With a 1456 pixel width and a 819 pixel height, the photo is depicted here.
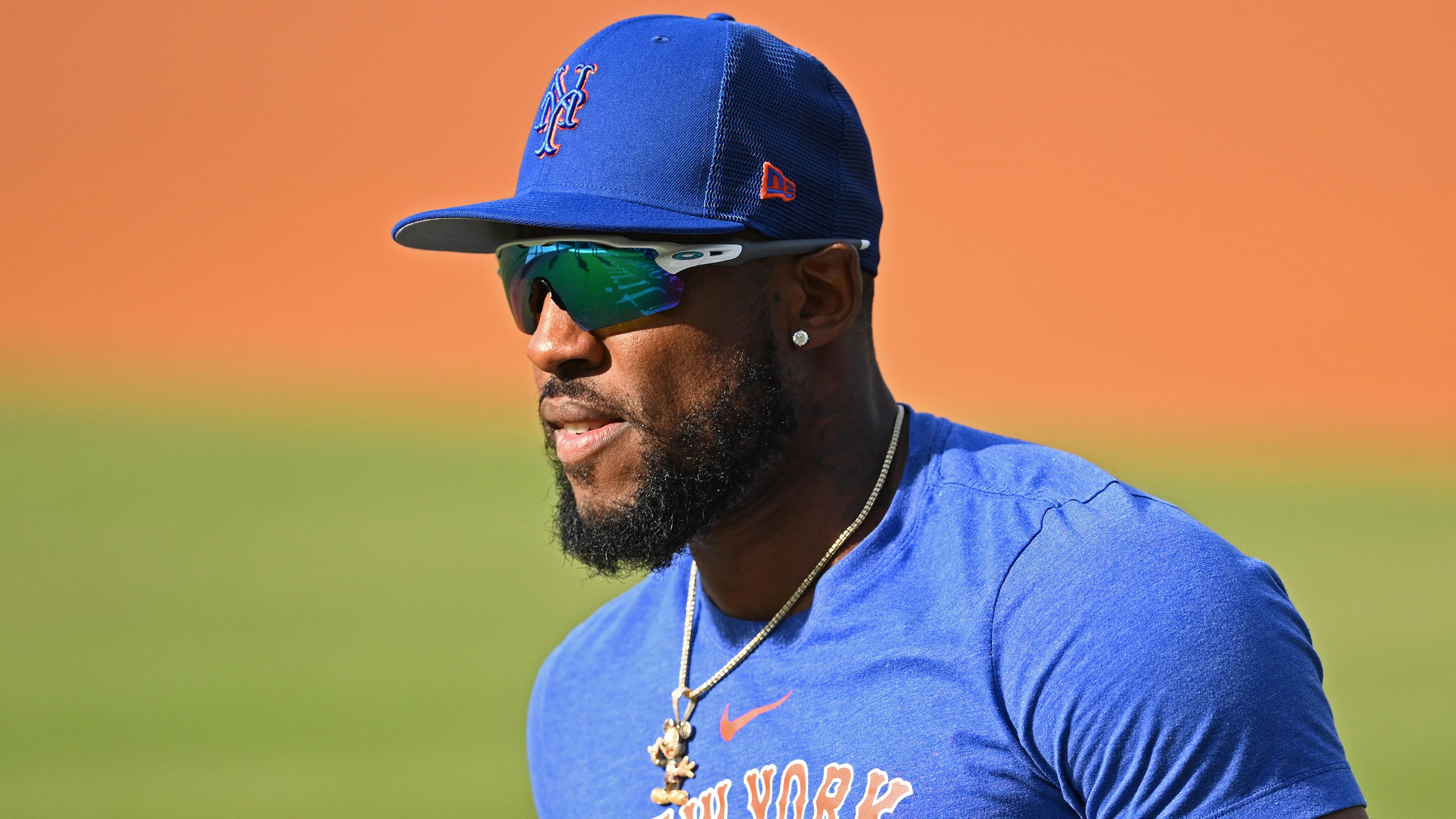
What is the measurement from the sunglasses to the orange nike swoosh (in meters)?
0.67

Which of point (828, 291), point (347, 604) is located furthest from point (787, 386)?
point (347, 604)

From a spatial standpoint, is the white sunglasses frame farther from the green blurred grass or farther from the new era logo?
the green blurred grass

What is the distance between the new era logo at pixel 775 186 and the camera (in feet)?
7.34

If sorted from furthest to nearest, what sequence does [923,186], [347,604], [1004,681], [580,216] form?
[923,186]
[347,604]
[580,216]
[1004,681]

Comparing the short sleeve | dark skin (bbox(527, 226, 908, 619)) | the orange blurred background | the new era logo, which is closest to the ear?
dark skin (bbox(527, 226, 908, 619))

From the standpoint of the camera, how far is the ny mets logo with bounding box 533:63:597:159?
7.65ft

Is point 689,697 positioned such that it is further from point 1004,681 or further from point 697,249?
Answer: point 697,249

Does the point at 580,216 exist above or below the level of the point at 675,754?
above

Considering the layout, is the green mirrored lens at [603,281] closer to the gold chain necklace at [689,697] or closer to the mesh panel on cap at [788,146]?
the mesh panel on cap at [788,146]

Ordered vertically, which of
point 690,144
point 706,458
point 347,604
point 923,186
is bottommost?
point 347,604

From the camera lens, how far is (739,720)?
7.44 feet

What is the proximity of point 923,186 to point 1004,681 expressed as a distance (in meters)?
18.5

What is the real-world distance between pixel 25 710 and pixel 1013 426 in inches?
443

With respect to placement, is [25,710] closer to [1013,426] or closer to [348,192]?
[1013,426]
